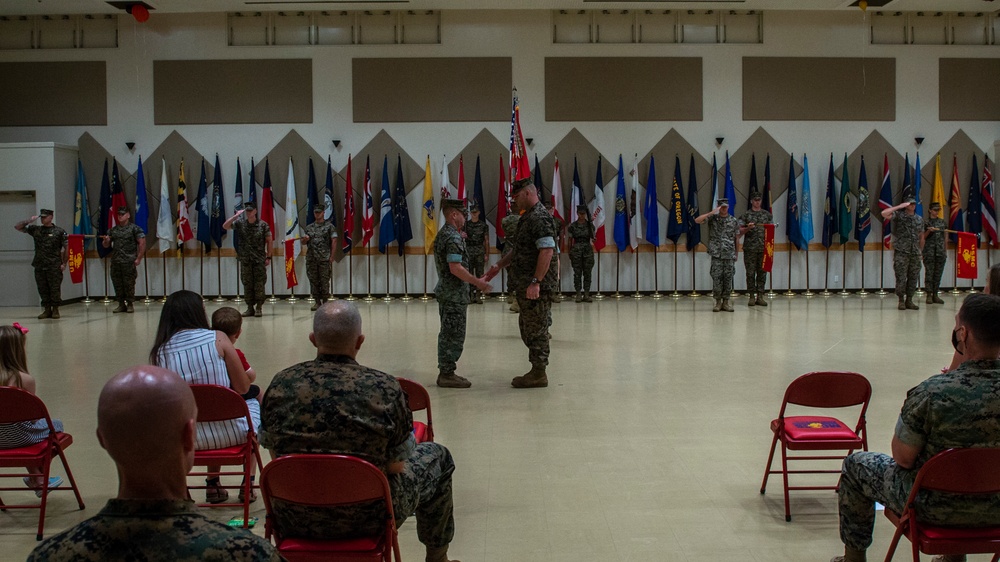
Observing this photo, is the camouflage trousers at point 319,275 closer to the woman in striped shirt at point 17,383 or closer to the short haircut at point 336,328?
the woman in striped shirt at point 17,383

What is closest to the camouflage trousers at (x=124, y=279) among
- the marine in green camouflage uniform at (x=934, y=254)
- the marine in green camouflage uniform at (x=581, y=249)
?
the marine in green camouflage uniform at (x=581, y=249)

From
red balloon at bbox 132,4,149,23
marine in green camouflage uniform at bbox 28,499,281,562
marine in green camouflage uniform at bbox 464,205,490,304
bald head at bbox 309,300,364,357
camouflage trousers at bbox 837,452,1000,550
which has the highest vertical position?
red balloon at bbox 132,4,149,23

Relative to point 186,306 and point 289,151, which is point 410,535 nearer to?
point 186,306

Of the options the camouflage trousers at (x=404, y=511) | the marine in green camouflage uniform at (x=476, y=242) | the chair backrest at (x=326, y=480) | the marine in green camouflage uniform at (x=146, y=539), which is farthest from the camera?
the marine in green camouflage uniform at (x=476, y=242)

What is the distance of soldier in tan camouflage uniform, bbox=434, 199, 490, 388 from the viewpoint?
6.85 m

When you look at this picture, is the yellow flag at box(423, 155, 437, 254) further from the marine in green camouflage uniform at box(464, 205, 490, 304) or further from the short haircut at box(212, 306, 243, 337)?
the short haircut at box(212, 306, 243, 337)

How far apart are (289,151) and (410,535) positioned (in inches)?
474

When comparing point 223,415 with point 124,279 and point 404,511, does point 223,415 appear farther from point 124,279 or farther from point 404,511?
point 124,279

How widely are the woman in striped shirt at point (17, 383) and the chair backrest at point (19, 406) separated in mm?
118

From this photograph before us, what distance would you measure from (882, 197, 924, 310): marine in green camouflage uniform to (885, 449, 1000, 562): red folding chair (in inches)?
421

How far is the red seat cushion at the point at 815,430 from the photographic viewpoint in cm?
391

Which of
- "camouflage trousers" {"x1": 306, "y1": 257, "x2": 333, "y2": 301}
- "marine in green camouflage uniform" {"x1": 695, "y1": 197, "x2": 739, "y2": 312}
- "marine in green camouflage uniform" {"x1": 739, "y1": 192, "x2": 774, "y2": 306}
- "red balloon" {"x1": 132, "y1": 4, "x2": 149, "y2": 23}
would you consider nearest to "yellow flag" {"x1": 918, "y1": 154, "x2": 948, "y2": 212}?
"marine in green camouflage uniform" {"x1": 739, "y1": 192, "x2": 774, "y2": 306}

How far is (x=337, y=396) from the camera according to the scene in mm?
2738

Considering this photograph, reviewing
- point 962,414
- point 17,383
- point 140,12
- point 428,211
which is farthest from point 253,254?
point 962,414
